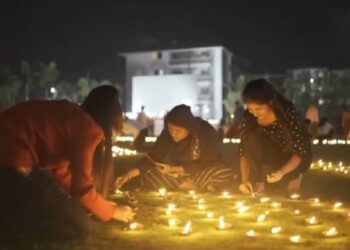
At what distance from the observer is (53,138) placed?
4113 millimetres

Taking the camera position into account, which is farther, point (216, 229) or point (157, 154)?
point (157, 154)

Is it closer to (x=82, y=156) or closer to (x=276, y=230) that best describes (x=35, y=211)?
(x=82, y=156)

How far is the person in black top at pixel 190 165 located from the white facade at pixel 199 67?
44904 mm

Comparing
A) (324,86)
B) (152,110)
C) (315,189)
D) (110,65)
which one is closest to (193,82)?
(152,110)

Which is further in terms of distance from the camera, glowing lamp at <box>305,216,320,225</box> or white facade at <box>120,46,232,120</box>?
white facade at <box>120,46,232,120</box>

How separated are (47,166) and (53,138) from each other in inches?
11.3

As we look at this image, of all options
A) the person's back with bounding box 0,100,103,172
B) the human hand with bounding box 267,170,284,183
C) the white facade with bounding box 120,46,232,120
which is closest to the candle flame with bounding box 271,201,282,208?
the human hand with bounding box 267,170,284,183

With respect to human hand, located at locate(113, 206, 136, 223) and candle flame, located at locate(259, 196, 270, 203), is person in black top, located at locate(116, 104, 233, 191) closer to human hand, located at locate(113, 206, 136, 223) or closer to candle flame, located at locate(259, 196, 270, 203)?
candle flame, located at locate(259, 196, 270, 203)

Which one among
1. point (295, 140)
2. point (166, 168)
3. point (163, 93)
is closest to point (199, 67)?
point (163, 93)

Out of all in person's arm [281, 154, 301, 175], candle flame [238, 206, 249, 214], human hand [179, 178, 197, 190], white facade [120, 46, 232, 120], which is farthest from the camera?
white facade [120, 46, 232, 120]

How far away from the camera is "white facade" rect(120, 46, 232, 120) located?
5506 centimetres

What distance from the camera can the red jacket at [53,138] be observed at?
4.09m

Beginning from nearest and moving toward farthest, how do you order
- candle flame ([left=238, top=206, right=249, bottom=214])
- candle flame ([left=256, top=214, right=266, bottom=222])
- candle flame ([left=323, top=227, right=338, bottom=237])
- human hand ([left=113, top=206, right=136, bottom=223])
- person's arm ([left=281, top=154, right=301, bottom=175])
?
candle flame ([left=323, top=227, right=338, bottom=237])
human hand ([left=113, top=206, right=136, bottom=223])
candle flame ([left=256, top=214, right=266, bottom=222])
candle flame ([left=238, top=206, right=249, bottom=214])
person's arm ([left=281, top=154, right=301, bottom=175])

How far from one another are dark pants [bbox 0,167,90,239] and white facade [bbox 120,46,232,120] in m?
47.8
